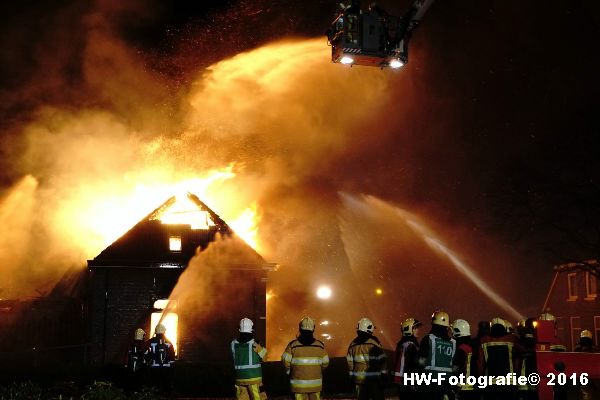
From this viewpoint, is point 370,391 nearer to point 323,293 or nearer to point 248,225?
point 248,225

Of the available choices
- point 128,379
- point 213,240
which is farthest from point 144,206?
point 128,379

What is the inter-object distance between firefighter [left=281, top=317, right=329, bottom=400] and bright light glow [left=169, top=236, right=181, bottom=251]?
14.8 m

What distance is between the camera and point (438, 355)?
8.92 metres

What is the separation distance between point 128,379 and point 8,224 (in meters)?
24.3

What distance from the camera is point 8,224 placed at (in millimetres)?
35812

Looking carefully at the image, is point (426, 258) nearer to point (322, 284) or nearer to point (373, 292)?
point (373, 292)

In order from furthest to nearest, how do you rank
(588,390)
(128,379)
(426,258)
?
(426,258)
(128,379)
(588,390)

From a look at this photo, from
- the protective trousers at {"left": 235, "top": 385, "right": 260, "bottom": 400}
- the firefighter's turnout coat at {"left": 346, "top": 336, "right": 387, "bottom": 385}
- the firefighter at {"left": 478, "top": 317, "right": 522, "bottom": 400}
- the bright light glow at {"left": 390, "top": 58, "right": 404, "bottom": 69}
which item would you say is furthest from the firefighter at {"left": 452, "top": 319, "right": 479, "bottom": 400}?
the bright light glow at {"left": 390, "top": 58, "right": 404, "bottom": 69}

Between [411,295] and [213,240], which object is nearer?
[213,240]

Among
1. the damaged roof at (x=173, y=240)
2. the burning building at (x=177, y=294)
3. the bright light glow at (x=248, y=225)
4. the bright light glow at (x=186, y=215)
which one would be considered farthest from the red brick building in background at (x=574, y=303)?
the bright light glow at (x=186, y=215)

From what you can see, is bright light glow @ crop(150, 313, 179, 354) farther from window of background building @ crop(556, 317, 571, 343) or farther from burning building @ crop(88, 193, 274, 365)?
window of background building @ crop(556, 317, 571, 343)

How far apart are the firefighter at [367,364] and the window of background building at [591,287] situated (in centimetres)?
3084

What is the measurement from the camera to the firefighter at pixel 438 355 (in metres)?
8.91

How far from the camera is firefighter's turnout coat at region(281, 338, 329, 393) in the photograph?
390 inches
